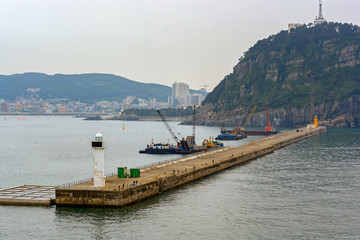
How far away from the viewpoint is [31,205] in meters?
64.6

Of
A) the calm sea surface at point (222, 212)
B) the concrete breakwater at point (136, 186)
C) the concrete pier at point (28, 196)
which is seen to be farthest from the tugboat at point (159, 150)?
the concrete pier at point (28, 196)

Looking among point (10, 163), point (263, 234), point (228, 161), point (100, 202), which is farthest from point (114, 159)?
point (263, 234)

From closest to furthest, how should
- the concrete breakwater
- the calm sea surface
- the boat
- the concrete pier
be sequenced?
the calm sea surface
the concrete breakwater
the concrete pier
the boat

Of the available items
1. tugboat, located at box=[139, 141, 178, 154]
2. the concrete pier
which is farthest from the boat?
the concrete pier

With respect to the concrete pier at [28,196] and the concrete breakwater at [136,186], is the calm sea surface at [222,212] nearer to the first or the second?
the concrete breakwater at [136,186]

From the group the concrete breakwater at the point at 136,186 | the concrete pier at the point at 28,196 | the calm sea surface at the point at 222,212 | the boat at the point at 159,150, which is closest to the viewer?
the calm sea surface at the point at 222,212

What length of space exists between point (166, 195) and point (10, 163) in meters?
59.2

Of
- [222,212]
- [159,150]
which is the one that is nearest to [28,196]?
[222,212]

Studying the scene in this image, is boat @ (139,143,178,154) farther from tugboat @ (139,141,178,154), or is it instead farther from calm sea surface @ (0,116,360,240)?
calm sea surface @ (0,116,360,240)

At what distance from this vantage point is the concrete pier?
2554 inches

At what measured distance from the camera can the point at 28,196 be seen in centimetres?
6800

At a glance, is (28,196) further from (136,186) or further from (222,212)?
(222,212)

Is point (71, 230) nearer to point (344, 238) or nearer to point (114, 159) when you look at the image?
point (344, 238)

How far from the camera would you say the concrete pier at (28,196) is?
6488cm
